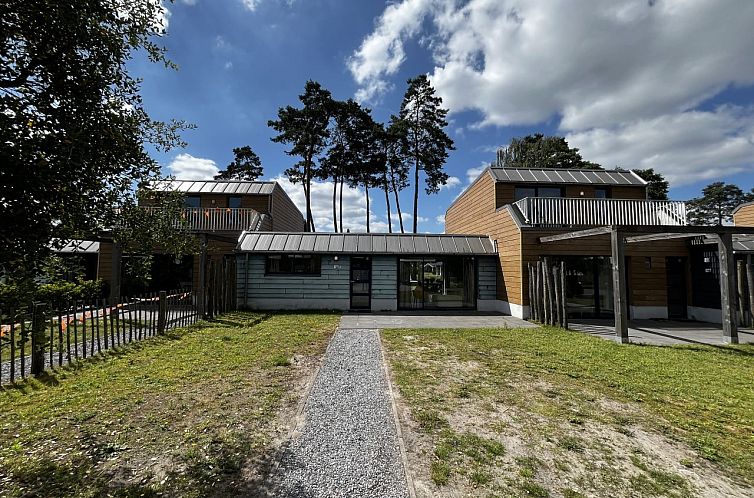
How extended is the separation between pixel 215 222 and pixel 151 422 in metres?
14.1

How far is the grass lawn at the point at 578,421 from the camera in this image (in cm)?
300

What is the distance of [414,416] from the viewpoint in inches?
167

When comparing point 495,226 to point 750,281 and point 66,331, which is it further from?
point 66,331

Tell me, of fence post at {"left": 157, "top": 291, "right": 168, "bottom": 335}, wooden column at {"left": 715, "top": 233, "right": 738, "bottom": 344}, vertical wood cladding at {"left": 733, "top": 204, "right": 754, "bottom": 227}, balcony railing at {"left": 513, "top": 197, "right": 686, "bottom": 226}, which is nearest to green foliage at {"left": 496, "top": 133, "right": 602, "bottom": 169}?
vertical wood cladding at {"left": 733, "top": 204, "right": 754, "bottom": 227}

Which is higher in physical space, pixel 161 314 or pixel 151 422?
pixel 161 314

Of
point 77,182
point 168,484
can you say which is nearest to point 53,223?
point 77,182

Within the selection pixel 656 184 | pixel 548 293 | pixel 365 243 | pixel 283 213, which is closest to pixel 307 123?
pixel 283 213

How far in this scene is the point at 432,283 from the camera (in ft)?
47.7

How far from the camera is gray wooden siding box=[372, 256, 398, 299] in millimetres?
14352

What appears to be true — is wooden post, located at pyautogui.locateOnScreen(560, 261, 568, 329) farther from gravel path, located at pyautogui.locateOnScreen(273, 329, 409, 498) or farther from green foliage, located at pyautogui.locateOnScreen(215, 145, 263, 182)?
green foliage, located at pyautogui.locateOnScreen(215, 145, 263, 182)

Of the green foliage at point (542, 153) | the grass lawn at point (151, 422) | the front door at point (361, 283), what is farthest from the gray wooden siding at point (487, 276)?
the green foliage at point (542, 153)

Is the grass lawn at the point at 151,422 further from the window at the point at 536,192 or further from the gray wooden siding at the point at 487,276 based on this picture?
the window at the point at 536,192

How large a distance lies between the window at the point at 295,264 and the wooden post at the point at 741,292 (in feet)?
45.1

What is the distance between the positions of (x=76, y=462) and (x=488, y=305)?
526 inches
